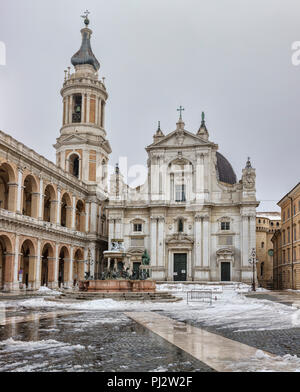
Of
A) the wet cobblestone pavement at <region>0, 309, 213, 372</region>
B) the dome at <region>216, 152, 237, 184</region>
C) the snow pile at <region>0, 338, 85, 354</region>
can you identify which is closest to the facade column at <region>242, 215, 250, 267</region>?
the dome at <region>216, 152, 237, 184</region>

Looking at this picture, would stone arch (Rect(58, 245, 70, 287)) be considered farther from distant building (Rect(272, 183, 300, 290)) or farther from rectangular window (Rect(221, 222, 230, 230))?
distant building (Rect(272, 183, 300, 290))

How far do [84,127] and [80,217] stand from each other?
12846mm

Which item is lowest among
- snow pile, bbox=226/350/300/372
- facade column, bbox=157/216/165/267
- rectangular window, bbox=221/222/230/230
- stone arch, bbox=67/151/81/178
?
snow pile, bbox=226/350/300/372

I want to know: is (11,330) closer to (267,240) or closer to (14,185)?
(14,185)

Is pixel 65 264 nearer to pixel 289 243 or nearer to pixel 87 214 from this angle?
pixel 87 214

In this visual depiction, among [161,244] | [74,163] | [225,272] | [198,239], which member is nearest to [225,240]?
[198,239]

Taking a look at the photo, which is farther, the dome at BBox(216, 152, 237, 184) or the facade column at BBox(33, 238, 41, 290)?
the dome at BBox(216, 152, 237, 184)

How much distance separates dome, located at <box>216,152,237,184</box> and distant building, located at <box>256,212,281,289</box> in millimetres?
15971

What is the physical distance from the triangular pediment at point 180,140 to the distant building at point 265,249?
97.2ft

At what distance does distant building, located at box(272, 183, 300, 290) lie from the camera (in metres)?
50.8

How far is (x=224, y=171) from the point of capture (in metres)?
70.1
